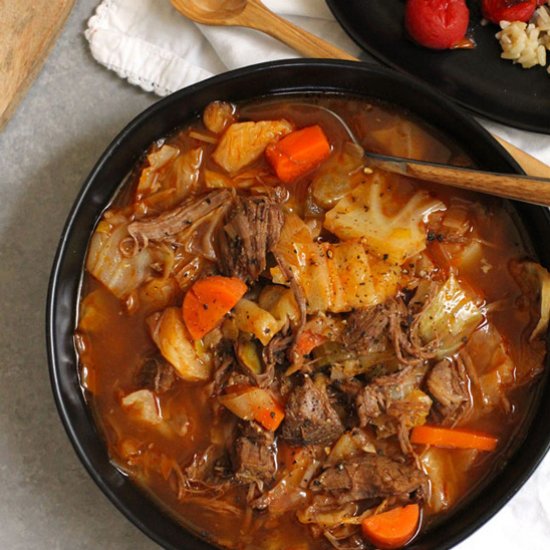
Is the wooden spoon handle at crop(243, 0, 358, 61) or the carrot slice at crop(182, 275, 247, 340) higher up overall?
the wooden spoon handle at crop(243, 0, 358, 61)

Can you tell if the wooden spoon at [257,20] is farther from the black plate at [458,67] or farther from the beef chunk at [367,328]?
the beef chunk at [367,328]

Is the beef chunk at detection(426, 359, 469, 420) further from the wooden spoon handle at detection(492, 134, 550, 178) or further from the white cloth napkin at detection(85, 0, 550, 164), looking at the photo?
the white cloth napkin at detection(85, 0, 550, 164)

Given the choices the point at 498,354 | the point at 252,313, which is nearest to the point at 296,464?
the point at 252,313

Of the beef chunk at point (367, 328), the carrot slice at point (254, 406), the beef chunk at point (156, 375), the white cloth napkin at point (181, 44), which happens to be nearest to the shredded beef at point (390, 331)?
the beef chunk at point (367, 328)

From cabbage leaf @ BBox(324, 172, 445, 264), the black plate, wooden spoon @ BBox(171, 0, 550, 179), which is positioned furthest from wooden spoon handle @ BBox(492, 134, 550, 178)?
cabbage leaf @ BBox(324, 172, 445, 264)

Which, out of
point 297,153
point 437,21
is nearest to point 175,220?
point 297,153
